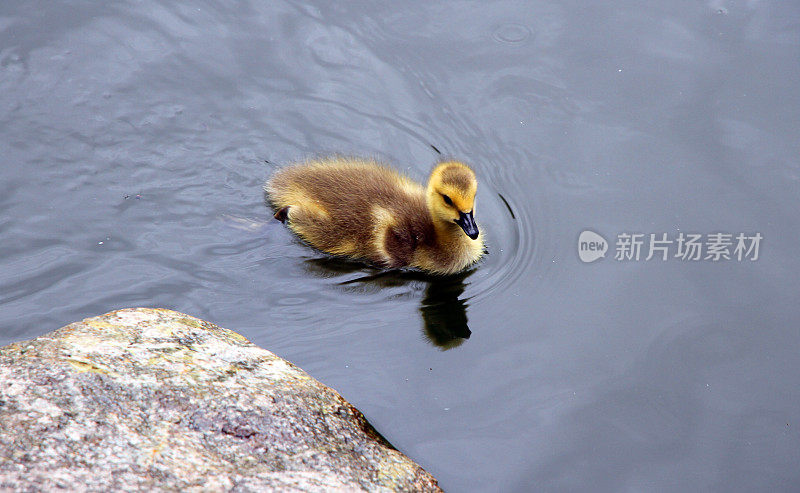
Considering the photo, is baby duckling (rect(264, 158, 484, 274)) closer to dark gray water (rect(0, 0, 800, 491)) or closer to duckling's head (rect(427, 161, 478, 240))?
duckling's head (rect(427, 161, 478, 240))

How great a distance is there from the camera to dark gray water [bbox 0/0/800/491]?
159 inches

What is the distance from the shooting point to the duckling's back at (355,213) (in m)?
5.23

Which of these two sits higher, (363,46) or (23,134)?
(363,46)

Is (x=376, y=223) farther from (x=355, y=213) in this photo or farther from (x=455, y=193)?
(x=455, y=193)

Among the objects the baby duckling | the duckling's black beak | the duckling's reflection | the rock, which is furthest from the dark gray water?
the rock

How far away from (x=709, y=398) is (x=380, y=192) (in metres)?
2.32

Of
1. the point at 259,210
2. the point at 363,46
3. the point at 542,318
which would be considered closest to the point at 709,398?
the point at 542,318

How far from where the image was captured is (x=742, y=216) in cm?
508

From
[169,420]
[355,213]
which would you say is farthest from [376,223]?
[169,420]

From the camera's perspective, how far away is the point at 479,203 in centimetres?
567

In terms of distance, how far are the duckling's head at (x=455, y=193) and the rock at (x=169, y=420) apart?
5.60 feet

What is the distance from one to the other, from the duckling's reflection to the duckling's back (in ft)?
0.29

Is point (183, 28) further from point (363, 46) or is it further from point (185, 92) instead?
point (363, 46)

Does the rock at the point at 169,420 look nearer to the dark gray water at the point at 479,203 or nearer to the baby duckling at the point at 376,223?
the dark gray water at the point at 479,203
